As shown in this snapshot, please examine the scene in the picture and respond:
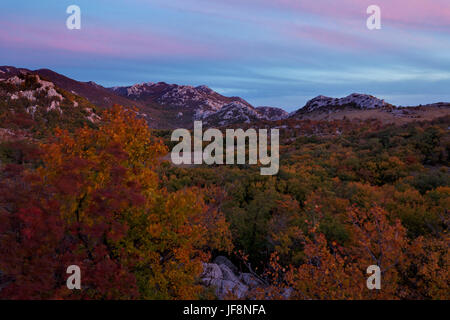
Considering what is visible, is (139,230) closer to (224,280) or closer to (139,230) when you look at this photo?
(139,230)

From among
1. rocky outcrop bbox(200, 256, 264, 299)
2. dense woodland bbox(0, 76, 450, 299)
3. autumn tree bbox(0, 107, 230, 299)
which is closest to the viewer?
autumn tree bbox(0, 107, 230, 299)

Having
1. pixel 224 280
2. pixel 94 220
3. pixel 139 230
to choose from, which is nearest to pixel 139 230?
pixel 139 230

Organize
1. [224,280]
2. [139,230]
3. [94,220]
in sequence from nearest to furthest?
[94,220]
[139,230]
[224,280]

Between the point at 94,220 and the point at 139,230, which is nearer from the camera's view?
the point at 94,220

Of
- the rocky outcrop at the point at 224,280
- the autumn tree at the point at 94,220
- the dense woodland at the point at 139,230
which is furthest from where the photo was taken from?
the rocky outcrop at the point at 224,280

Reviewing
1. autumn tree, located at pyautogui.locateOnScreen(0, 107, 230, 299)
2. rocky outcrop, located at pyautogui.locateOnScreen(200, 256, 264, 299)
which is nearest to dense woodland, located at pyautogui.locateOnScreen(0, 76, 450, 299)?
autumn tree, located at pyautogui.locateOnScreen(0, 107, 230, 299)

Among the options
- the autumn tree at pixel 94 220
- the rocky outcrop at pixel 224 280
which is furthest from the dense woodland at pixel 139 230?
the rocky outcrop at pixel 224 280

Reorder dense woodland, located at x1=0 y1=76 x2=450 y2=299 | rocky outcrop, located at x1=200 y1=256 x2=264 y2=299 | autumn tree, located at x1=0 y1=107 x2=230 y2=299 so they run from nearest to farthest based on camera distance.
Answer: autumn tree, located at x1=0 y1=107 x2=230 y2=299, dense woodland, located at x1=0 y1=76 x2=450 y2=299, rocky outcrop, located at x1=200 y1=256 x2=264 y2=299

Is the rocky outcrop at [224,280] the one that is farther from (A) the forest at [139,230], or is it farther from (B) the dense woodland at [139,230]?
(B) the dense woodland at [139,230]

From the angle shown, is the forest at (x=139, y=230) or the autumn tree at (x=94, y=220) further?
the forest at (x=139, y=230)

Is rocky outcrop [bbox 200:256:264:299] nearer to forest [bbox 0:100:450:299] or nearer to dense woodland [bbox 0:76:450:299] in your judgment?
forest [bbox 0:100:450:299]

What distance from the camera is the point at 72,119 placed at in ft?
235
